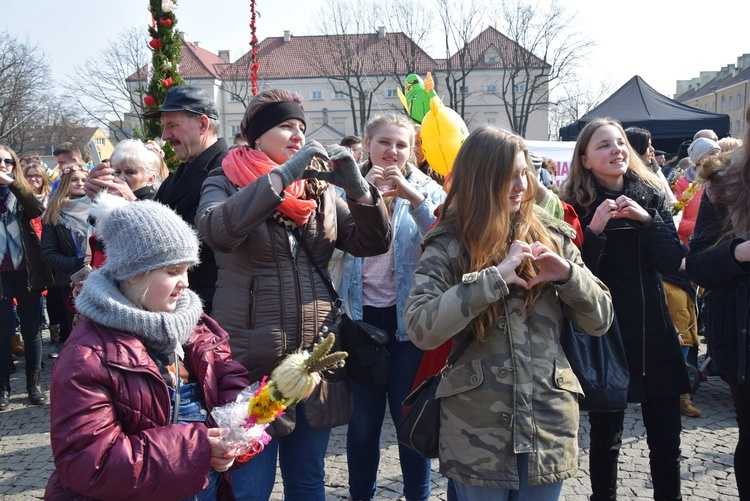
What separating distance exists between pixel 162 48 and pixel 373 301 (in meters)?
4.69

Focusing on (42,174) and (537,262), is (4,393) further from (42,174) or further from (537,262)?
(537,262)

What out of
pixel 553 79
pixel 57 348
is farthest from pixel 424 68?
pixel 57 348

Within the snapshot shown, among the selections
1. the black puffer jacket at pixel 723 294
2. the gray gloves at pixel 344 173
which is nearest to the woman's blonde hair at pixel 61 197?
the gray gloves at pixel 344 173

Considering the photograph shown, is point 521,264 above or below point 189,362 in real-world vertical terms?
above

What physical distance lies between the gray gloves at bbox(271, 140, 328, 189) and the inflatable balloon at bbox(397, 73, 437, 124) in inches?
98.2

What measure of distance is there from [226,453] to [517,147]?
146cm

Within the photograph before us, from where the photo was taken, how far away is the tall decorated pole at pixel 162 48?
6.78 metres

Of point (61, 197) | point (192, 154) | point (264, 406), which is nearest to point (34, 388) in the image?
point (61, 197)

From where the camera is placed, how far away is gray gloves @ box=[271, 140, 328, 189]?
2502 millimetres

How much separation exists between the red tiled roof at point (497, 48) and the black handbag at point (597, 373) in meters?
42.7

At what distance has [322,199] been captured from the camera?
115 inches

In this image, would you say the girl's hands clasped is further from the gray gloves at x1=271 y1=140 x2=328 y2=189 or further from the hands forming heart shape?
the gray gloves at x1=271 y1=140 x2=328 y2=189

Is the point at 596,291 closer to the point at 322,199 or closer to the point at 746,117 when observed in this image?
the point at 322,199

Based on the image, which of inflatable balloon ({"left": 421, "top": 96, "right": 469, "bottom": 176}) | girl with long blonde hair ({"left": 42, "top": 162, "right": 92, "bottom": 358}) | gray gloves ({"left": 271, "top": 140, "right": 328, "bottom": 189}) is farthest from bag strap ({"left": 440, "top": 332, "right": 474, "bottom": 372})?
girl with long blonde hair ({"left": 42, "top": 162, "right": 92, "bottom": 358})
